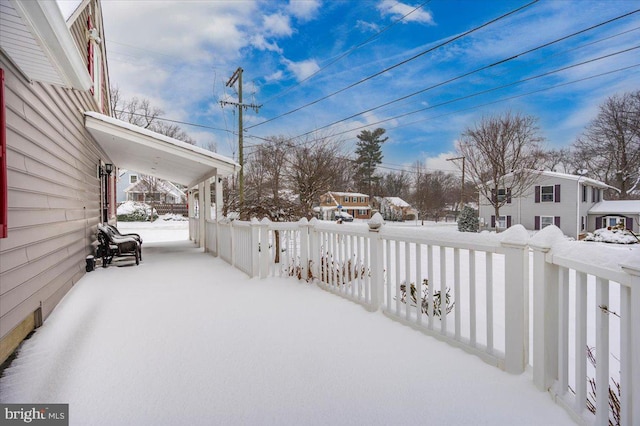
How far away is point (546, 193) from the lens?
21.0 metres

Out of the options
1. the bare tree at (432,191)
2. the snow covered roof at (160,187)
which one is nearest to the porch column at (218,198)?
the snow covered roof at (160,187)

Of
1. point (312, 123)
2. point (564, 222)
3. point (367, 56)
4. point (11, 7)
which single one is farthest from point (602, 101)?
point (11, 7)

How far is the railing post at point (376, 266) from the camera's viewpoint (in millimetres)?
3318

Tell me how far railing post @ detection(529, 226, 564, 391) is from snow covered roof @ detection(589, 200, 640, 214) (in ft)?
77.4

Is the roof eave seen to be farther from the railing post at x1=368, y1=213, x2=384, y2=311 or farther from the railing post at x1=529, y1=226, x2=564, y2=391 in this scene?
the railing post at x1=529, y1=226, x2=564, y2=391

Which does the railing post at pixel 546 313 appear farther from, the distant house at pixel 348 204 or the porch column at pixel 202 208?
the distant house at pixel 348 204

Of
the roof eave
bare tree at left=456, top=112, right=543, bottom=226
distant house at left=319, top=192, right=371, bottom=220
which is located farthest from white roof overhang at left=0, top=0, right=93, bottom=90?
distant house at left=319, top=192, right=371, bottom=220

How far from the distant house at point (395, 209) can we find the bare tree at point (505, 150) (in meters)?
18.8

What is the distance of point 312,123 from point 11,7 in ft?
53.6

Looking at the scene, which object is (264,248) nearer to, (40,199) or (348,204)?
(40,199)

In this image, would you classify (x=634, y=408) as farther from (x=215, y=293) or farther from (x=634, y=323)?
(x=215, y=293)

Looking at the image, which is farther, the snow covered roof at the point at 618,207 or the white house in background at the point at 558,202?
the white house in background at the point at 558,202

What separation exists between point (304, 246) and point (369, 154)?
3751 centimetres

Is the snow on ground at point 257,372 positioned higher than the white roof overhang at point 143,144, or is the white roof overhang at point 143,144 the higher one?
the white roof overhang at point 143,144
